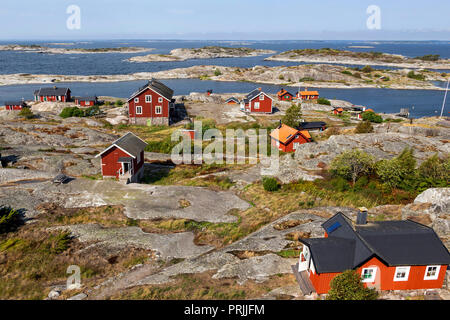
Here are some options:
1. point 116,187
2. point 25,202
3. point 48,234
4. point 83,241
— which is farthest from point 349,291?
point 25,202

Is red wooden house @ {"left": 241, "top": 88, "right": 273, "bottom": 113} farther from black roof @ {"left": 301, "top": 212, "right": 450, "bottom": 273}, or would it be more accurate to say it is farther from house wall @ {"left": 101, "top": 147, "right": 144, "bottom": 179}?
black roof @ {"left": 301, "top": 212, "right": 450, "bottom": 273}

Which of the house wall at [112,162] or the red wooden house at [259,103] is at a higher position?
the red wooden house at [259,103]

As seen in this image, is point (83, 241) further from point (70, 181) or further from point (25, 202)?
point (70, 181)

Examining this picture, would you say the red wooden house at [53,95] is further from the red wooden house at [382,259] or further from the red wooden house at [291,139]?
the red wooden house at [382,259]

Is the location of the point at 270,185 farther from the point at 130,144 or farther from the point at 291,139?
the point at 130,144

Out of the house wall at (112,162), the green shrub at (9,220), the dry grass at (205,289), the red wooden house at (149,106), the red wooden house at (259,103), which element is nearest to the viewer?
the dry grass at (205,289)

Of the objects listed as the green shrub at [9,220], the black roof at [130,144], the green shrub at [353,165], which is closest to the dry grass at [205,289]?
the green shrub at [9,220]
